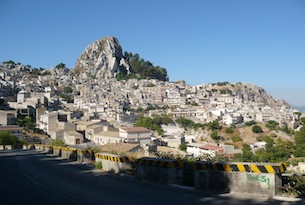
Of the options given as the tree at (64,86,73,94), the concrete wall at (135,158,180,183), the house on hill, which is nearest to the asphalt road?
the concrete wall at (135,158,180,183)

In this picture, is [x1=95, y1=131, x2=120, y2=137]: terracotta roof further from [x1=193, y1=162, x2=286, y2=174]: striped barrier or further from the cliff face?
the cliff face

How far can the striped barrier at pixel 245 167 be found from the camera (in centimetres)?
785

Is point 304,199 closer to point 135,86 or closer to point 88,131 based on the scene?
point 88,131

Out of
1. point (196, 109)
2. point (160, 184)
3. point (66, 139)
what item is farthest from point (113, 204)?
point (196, 109)

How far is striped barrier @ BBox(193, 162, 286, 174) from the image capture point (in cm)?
785

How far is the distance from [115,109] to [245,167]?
113416 mm

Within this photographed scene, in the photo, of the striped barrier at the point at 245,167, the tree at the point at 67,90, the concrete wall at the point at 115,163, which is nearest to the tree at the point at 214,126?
the tree at the point at 67,90

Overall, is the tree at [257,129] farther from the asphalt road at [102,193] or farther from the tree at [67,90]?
the asphalt road at [102,193]

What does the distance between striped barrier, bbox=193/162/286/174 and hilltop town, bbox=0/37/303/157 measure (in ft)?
54.9

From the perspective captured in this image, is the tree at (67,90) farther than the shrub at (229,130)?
Yes

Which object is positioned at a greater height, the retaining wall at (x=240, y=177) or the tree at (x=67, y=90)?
the tree at (x=67, y=90)

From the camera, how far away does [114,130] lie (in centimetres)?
7794

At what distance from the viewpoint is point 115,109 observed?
396 feet

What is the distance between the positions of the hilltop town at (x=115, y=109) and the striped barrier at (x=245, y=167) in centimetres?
1672
